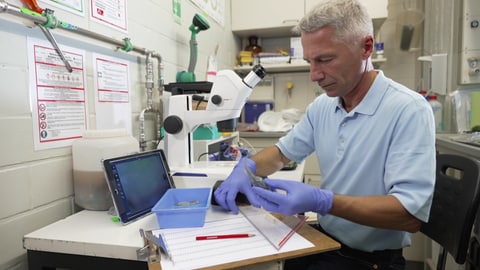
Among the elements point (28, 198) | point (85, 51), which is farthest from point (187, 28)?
point (28, 198)

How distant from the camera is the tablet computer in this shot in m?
0.88

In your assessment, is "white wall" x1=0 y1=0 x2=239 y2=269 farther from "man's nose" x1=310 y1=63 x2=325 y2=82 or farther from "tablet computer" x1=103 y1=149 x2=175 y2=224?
"man's nose" x1=310 y1=63 x2=325 y2=82

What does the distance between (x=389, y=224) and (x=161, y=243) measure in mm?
593

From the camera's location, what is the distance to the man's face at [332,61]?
3.17 ft

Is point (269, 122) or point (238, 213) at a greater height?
point (269, 122)

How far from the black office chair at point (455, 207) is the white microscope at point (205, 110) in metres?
0.74

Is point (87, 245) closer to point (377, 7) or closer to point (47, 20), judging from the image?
point (47, 20)

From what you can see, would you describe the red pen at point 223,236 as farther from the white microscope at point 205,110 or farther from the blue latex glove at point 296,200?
the white microscope at point 205,110

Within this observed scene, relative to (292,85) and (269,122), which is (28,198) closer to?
(269,122)

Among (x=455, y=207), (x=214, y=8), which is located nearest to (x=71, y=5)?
(x=455, y=207)

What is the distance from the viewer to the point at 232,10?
286cm

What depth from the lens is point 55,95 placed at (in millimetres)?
1006

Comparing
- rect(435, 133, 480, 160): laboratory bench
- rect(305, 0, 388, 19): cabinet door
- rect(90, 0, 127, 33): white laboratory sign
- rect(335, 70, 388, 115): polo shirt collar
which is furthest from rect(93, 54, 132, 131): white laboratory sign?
rect(305, 0, 388, 19): cabinet door

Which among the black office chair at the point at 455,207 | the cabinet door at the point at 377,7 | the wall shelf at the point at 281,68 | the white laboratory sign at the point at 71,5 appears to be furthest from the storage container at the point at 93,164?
the cabinet door at the point at 377,7
